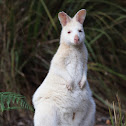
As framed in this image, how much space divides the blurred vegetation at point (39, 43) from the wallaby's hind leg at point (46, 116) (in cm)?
191

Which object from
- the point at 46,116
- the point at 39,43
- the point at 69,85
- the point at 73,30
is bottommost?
the point at 46,116

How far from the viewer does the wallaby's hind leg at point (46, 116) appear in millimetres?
2662

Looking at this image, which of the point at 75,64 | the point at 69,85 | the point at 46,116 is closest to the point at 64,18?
the point at 75,64

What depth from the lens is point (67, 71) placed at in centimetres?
290

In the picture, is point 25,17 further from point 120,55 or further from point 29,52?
point 120,55

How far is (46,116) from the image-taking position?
2.67 meters

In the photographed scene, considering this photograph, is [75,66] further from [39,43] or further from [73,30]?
[39,43]

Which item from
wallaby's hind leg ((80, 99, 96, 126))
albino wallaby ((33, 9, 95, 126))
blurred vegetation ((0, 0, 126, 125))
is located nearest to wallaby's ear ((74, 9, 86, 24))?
albino wallaby ((33, 9, 95, 126))

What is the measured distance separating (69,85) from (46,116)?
413 mm

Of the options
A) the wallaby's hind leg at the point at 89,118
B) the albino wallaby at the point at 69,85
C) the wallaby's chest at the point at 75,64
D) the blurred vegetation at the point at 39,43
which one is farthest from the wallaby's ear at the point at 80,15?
the blurred vegetation at the point at 39,43

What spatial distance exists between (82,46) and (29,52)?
7.49 ft

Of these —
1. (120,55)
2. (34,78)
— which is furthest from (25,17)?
(120,55)

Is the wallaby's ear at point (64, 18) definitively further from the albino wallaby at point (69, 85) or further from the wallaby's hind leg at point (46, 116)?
the wallaby's hind leg at point (46, 116)

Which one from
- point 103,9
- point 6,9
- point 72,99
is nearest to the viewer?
point 72,99
